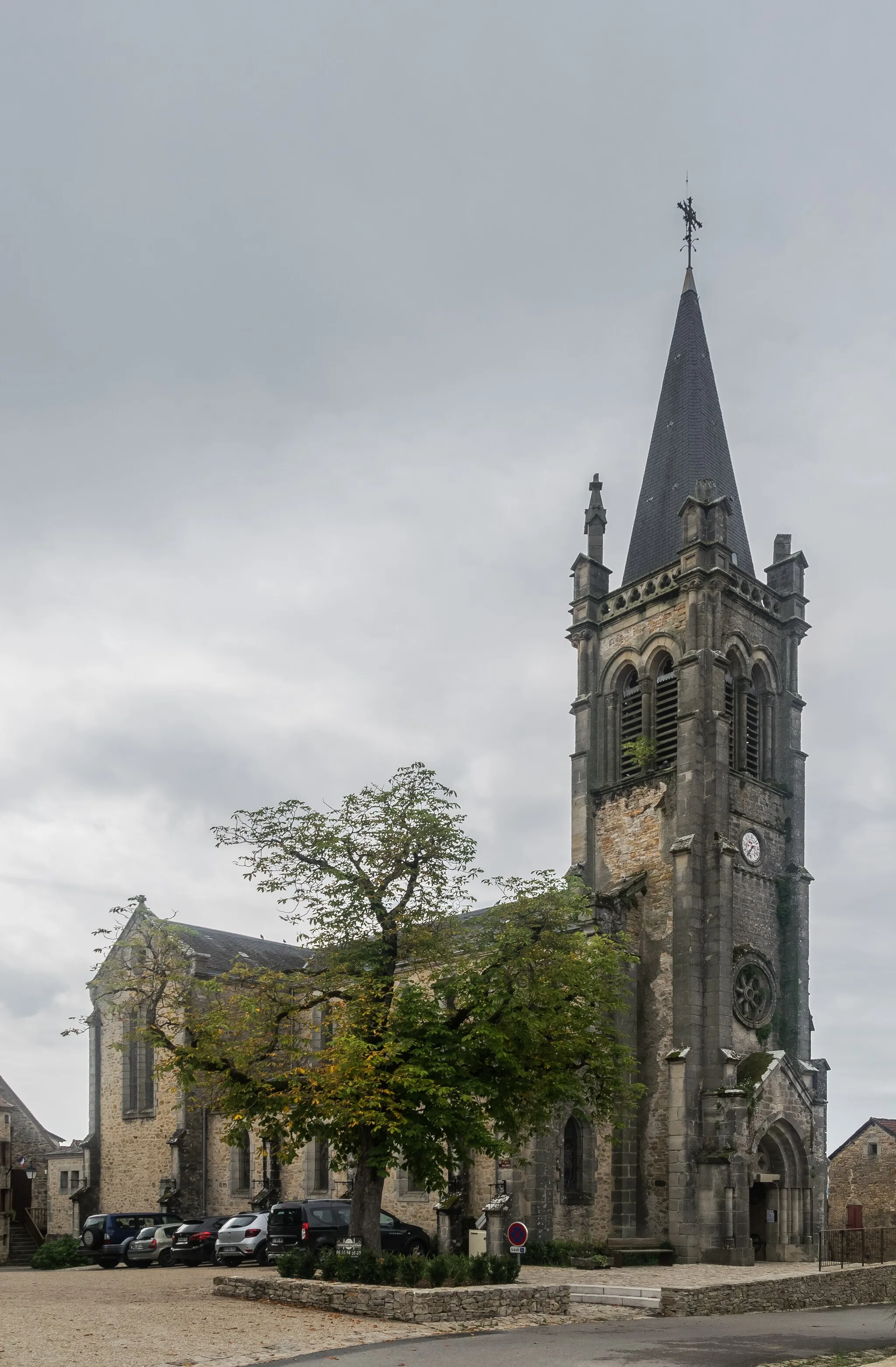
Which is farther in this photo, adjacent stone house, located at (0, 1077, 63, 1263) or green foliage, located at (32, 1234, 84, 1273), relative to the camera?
adjacent stone house, located at (0, 1077, 63, 1263)

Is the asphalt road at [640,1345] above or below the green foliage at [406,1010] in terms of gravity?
below

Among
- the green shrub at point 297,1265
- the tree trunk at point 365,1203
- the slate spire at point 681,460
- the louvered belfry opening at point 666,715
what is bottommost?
the green shrub at point 297,1265

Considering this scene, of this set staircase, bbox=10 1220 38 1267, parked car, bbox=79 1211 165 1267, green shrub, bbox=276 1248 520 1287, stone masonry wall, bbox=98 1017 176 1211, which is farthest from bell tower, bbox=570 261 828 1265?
staircase, bbox=10 1220 38 1267

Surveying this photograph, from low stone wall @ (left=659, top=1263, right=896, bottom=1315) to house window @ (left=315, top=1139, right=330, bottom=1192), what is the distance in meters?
17.0

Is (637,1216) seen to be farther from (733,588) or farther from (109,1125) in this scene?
(109,1125)

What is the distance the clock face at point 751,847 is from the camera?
36219mm

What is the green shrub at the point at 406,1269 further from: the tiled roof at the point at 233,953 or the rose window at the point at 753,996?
the tiled roof at the point at 233,953

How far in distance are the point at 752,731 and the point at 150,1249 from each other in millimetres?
22328

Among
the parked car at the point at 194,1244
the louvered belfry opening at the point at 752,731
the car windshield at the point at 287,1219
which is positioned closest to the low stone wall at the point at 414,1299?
the car windshield at the point at 287,1219

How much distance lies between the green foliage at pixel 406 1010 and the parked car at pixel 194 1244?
360 inches

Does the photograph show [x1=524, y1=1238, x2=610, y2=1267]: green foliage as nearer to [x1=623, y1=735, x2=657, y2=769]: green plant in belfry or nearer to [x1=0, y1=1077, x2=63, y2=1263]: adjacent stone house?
[x1=623, y1=735, x2=657, y2=769]: green plant in belfry

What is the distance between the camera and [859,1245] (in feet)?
104

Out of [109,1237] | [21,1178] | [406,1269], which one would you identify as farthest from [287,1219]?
[21,1178]

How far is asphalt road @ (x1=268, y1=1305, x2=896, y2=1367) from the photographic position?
14.8 metres
